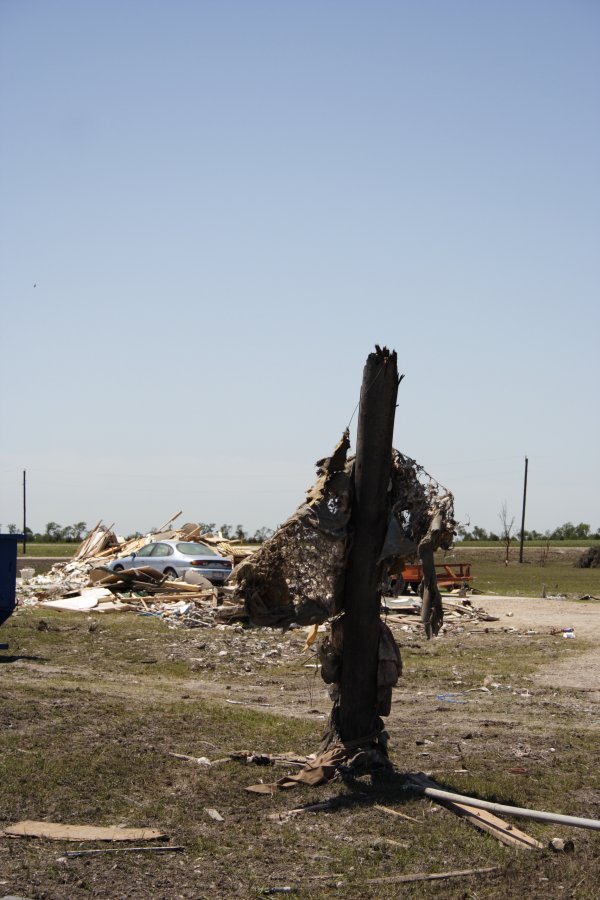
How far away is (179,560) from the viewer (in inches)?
1104

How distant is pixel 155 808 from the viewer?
7.18 m

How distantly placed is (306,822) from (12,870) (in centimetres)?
205

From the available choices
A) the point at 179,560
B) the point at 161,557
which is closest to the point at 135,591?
the point at 179,560

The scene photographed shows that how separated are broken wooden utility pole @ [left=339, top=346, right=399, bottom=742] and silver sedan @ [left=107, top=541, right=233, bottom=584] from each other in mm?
19113

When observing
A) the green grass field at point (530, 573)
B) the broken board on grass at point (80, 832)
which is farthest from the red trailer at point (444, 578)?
the broken board on grass at point (80, 832)

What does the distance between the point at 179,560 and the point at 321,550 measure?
68.0 ft

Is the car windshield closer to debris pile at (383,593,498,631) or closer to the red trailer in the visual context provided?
the red trailer

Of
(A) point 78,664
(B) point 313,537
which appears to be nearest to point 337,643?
(B) point 313,537

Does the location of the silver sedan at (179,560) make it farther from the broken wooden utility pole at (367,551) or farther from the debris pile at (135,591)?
the broken wooden utility pole at (367,551)

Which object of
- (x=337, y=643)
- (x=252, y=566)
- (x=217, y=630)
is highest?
(x=252, y=566)

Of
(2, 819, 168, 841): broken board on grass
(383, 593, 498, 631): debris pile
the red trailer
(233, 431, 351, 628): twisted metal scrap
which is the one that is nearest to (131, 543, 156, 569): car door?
the red trailer

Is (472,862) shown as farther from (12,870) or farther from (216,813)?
(12,870)

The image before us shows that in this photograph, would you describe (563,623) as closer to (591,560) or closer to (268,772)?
(268,772)

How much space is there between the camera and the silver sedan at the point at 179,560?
2762 centimetres
